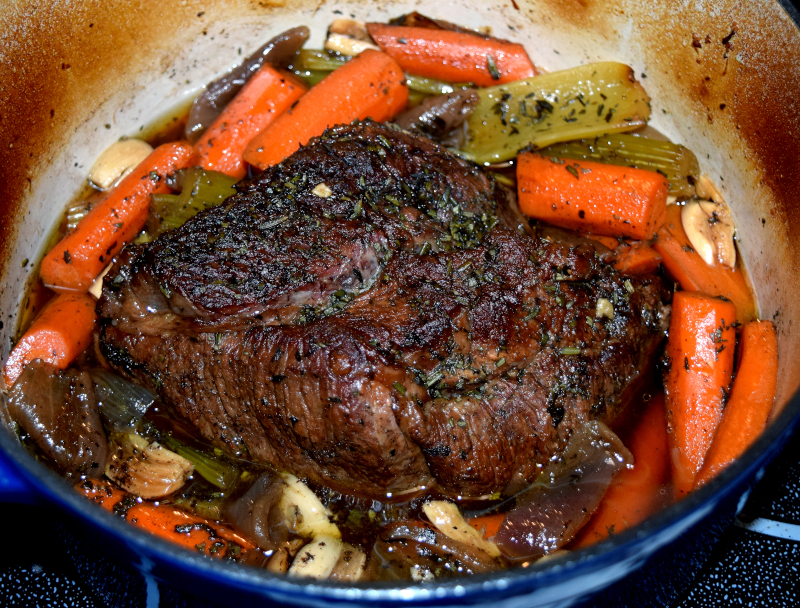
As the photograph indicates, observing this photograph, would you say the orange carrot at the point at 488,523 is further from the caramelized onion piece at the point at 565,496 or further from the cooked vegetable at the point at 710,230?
the cooked vegetable at the point at 710,230

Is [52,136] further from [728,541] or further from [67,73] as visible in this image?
[728,541]

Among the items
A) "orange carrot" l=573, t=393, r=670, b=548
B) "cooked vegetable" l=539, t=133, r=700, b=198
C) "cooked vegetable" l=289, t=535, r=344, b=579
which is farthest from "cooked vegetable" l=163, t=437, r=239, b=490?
"cooked vegetable" l=539, t=133, r=700, b=198

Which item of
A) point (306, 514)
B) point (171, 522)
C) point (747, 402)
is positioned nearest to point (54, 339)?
point (171, 522)

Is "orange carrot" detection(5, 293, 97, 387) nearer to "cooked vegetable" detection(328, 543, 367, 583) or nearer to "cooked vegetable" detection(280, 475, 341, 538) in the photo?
"cooked vegetable" detection(280, 475, 341, 538)

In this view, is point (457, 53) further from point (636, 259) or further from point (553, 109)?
point (636, 259)

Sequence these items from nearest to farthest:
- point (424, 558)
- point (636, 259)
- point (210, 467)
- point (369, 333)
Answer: point (369, 333), point (424, 558), point (210, 467), point (636, 259)

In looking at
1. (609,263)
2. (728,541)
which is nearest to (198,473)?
(609,263)
